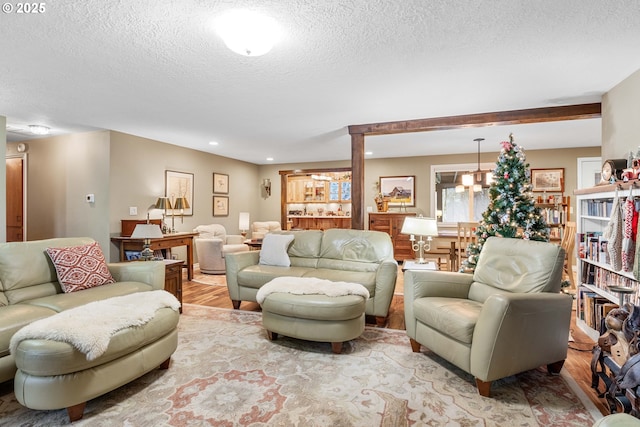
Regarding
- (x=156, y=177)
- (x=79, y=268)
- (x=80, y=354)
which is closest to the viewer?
(x=80, y=354)

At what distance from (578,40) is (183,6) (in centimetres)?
260

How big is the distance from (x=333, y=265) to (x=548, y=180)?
4.99 meters

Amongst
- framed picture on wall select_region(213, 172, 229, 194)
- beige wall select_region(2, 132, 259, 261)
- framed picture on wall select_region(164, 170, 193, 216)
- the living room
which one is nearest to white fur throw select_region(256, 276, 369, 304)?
the living room

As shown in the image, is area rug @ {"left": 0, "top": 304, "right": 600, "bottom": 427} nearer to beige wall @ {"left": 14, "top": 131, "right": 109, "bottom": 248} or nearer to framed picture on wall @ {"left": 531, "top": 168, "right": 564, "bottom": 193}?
beige wall @ {"left": 14, "top": 131, "right": 109, "bottom": 248}

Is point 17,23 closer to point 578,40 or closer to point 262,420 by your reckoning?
point 262,420

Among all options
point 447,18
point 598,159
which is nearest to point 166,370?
point 447,18

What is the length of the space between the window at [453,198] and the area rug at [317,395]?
4.95 meters

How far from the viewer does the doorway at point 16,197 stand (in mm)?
5613

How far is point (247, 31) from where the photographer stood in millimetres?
2123

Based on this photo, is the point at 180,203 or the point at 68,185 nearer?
the point at 68,185

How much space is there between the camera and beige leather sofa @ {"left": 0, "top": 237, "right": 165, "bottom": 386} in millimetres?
2258

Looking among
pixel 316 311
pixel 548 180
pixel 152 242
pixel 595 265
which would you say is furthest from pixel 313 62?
pixel 548 180

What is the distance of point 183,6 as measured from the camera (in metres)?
1.92

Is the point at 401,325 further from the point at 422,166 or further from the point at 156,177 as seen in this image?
the point at 422,166
